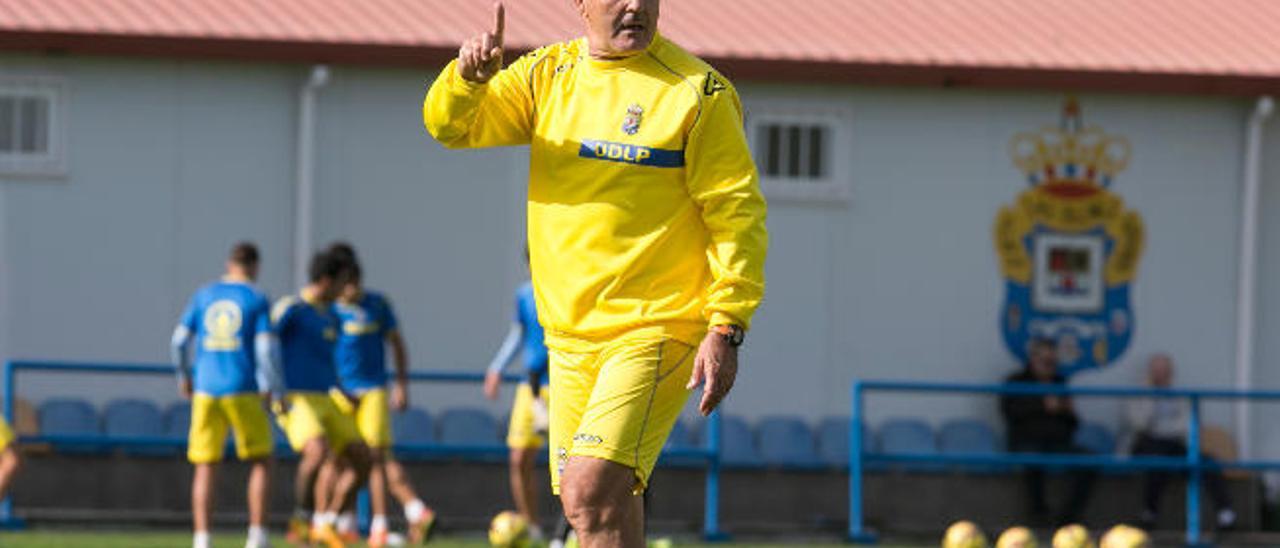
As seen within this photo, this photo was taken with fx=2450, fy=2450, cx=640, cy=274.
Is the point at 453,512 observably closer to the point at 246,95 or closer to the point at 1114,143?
the point at 246,95

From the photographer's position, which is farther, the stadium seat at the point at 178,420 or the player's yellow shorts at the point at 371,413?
the stadium seat at the point at 178,420

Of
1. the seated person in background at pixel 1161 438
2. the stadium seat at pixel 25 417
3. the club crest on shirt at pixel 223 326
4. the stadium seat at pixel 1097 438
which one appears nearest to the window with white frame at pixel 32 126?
the stadium seat at pixel 25 417

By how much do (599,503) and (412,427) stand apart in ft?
40.9

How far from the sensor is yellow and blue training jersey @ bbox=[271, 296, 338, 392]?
15.0 metres

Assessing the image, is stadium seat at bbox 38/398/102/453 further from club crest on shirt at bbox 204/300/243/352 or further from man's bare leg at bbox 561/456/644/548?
man's bare leg at bbox 561/456/644/548

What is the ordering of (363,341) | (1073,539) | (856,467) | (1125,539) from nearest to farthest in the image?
(1125,539) → (1073,539) → (363,341) → (856,467)

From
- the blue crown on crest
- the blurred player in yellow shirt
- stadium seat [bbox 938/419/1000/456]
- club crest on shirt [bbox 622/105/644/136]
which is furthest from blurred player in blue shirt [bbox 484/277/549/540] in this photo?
club crest on shirt [bbox 622/105/644/136]

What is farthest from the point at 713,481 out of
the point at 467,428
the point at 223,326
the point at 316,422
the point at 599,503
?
the point at 599,503

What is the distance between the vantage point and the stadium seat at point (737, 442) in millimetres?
19578

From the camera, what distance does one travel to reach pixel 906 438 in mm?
20219

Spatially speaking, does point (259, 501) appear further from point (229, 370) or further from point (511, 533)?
point (511, 533)

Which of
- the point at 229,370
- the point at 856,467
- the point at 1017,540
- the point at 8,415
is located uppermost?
the point at 229,370

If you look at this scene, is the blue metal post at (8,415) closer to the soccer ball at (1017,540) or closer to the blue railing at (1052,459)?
the blue railing at (1052,459)

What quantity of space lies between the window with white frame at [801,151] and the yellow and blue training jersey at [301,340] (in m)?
6.07
